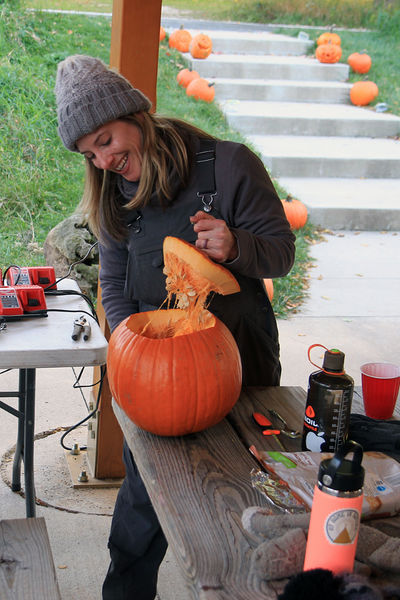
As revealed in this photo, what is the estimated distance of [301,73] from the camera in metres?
10.4

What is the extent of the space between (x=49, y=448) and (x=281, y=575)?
2.54 m

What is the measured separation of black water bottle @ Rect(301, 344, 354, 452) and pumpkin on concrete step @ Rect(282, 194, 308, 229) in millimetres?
5327

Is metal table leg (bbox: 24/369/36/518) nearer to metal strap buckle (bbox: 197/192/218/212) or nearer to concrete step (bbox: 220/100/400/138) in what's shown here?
metal strap buckle (bbox: 197/192/218/212)

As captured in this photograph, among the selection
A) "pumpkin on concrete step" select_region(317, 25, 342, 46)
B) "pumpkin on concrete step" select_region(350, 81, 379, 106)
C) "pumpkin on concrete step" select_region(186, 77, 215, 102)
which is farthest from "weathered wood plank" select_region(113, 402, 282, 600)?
"pumpkin on concrete step" select_region(317, 25, 342, 46)

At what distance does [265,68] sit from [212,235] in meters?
9.44

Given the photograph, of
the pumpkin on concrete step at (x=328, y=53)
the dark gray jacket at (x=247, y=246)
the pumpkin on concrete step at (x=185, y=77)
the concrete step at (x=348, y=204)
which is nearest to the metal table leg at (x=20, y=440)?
the dark gray jacket at (x=247, y=246)

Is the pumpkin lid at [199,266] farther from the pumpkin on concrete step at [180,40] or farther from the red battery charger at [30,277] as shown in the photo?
the pumpkin on concrete step at [180,40]

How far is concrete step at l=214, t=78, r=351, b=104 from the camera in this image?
960cm

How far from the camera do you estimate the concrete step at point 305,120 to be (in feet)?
29.0

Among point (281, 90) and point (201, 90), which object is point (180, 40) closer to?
point (281, 90)

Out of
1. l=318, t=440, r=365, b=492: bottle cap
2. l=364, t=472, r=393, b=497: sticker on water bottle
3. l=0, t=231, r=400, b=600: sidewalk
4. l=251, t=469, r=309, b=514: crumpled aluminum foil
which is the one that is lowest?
l=0, t=231, r=400, b=600: sidewalk

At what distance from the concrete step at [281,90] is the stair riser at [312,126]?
37.0 inches

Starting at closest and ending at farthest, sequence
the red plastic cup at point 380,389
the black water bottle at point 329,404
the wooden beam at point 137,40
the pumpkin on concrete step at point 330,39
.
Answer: the black water bottle at point 329,404, the red plastic cup at point 380,389, the wooden beam at point 137,40, the pumpkin on concrete step at point 330,39

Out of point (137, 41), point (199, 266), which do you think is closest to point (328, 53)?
point (137, 41)
